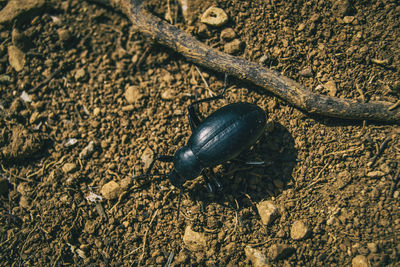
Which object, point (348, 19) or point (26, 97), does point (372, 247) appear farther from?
point (26, 97)

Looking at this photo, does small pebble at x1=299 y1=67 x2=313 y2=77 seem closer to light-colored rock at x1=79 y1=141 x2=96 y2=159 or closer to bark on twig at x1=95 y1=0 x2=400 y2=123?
bark on twig at x1=95 y1=0 x2=400 y2=123

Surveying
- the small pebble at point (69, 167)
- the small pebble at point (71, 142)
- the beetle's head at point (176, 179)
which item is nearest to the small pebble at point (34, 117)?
the small pebble at point (71, 142)

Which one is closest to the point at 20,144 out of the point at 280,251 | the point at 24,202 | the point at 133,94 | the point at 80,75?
the point at 24,202

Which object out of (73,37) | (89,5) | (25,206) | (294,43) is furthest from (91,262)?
(294,43)

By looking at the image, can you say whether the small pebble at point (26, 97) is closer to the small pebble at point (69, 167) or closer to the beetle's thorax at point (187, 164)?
the small pebble at point (69, 167)

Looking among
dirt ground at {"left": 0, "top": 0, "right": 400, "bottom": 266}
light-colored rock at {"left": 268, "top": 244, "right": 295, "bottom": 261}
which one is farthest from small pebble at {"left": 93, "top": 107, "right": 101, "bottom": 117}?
light-colored rock at {"left": 268, "top": 244, "right": 295, "bottom": 261}

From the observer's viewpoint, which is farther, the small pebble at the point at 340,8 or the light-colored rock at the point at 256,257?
the small pebble at the point at 340,8
